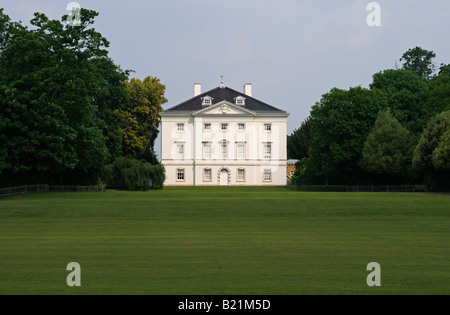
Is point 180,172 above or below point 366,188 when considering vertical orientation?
above

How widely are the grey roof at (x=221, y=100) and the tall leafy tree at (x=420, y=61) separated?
21.1 meters

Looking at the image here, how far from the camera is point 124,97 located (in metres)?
69.1

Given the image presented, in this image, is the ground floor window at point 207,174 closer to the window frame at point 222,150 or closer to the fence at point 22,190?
the window frame at point 222,150

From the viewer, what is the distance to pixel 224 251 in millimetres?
15016

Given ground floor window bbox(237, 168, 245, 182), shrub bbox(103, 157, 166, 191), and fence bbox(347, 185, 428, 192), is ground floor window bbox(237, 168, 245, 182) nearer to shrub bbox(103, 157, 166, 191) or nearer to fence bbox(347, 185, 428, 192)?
shrub bbox(103, 157, 166, 191)

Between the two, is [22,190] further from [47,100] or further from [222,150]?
[222,150]

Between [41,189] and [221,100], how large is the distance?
40.6 metres

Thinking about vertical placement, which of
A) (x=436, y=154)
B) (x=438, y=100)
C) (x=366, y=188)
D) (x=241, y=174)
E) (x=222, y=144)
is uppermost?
(x=438, y=100)

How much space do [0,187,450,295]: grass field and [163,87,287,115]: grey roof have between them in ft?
200

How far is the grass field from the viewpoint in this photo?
1041 cm

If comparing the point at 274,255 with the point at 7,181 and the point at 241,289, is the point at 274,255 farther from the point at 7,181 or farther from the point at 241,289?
the point at 7,181

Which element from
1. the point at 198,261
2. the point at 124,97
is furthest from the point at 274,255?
the point at 124,97

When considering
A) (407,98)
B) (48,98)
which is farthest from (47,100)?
(407,98)
